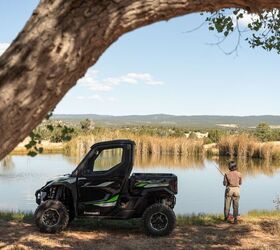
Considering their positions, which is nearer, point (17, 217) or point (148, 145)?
point (17, 217)

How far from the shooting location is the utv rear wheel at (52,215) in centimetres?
1017

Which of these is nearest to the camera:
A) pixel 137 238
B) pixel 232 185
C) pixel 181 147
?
pixel 137 238

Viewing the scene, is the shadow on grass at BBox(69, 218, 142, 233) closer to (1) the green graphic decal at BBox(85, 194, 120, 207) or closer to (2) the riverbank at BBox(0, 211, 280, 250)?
(2) the riverbank at BBox(0, 211, 280, 250)

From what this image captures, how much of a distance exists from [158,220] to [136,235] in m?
0.58

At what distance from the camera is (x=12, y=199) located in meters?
18.0

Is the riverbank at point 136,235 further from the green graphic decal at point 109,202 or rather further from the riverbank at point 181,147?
the riverbank at point 181,147

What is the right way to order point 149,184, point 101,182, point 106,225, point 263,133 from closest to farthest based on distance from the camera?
point 101,182 → point 149,184 → point 106,225 → point 263,133

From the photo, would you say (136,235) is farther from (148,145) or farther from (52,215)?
(148,145)

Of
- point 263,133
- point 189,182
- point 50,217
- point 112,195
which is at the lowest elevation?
point 189,182

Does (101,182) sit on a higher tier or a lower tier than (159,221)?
higher

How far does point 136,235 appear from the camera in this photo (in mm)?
10281

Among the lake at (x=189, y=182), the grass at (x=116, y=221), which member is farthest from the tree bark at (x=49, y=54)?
the lake at (x=189, y=182)

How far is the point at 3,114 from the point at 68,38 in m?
0.55

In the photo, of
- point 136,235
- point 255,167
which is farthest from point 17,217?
point 255,167
